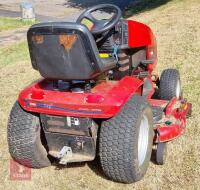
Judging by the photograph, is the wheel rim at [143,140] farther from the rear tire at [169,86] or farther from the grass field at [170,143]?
the rear tire at [169,86]

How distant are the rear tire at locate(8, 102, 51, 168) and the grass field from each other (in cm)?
29

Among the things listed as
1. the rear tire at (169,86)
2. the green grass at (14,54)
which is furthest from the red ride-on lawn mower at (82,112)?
the green grass at (14,54)

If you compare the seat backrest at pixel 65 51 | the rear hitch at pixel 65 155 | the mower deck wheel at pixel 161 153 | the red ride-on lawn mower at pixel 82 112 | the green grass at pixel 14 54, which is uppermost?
the seat backrest at pixel 65 51

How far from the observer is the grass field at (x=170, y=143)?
381 centimetres

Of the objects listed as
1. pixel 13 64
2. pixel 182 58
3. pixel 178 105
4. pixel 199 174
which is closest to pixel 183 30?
pixel 182 58

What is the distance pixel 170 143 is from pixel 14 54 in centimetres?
499

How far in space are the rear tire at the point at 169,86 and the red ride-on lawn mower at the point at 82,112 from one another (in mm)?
769

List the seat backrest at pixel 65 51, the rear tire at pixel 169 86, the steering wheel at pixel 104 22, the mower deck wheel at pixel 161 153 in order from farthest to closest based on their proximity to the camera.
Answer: the rear tire at pixel 169 86 < the mower deck wheel at pixel 161 153 < the steering wheel at pixel 104 22 < the seat backrest at pixel 65 51

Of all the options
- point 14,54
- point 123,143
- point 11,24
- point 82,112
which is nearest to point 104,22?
point 82,112

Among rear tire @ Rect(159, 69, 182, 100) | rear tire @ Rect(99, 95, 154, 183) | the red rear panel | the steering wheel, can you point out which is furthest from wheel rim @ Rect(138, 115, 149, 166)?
rear tire @ Rect(159, 69, 182, 100)

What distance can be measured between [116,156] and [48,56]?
3.26 feet

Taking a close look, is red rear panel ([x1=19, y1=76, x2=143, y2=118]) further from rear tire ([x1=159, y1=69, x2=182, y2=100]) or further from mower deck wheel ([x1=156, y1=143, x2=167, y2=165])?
rear tire ([x1=159, y1=69, x2=182, y2=100])

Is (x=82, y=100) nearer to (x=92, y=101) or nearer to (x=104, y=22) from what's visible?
(x=92, y=101)

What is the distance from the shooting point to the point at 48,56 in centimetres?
335
